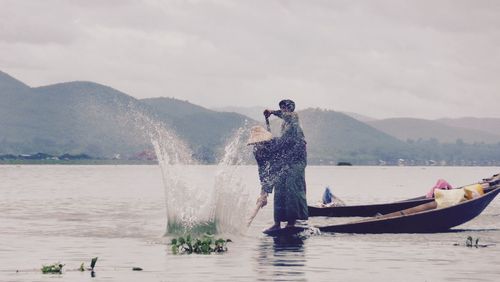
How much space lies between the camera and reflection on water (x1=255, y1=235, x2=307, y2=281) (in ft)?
72.7

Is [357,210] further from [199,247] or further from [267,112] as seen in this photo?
[199,247]

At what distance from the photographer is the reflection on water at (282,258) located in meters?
22.2

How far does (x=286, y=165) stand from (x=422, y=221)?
5.40 meters

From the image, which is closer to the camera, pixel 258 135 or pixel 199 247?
pixel 199 247

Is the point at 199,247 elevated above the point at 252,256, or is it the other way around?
the point at 199,247

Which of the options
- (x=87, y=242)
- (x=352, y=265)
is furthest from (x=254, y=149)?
(x=352, y=265)

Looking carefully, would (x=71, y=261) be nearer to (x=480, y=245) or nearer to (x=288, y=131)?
(x=288, y=131)

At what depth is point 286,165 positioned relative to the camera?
31047 mm

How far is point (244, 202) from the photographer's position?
3250 centimetres

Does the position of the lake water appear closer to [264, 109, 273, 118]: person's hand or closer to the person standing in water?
the person standing in water

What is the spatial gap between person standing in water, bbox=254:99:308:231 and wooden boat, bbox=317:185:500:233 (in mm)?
1776

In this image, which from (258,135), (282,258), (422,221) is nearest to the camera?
(282,258)

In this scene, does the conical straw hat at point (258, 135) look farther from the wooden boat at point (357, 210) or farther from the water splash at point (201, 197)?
the wooden boat at point (357, 210)

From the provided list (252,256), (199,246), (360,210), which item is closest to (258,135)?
(199,246)
